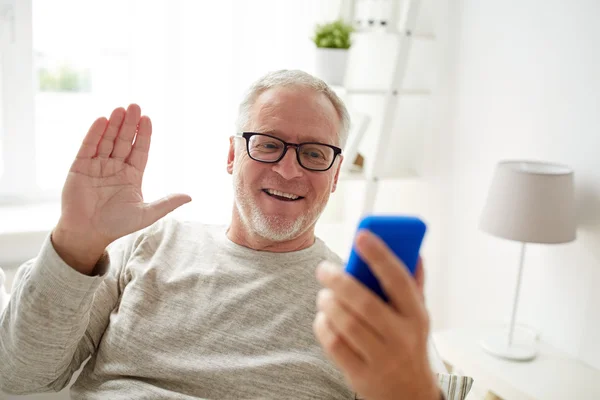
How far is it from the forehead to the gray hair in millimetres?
17

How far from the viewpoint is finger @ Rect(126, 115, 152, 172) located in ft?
3.95

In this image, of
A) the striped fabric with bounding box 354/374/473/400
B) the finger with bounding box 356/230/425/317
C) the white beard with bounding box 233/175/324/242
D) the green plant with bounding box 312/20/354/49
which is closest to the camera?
the finger with bounding box 356/230/425/317

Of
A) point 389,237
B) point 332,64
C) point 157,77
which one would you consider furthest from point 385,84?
point 389,237

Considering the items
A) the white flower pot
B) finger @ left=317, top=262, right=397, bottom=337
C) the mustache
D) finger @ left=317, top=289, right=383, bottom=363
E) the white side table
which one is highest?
the white flower pot

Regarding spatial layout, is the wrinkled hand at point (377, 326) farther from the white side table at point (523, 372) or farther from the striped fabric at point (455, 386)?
the white side table at point (523, 372)

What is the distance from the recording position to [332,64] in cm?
243

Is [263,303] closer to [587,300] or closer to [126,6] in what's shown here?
[587,300]

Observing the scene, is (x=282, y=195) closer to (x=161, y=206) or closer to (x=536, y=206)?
(x=161, y=206)

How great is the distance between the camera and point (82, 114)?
2.74 meters

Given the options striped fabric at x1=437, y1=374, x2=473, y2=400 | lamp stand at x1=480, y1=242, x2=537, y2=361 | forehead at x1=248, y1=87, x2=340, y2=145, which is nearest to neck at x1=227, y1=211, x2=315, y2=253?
forehead at x1=248, y1=87, x2=340, y2=145

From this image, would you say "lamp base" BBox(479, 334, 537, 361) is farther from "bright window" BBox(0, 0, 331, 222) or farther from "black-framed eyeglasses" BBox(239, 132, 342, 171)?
"bright window" BBox(0, 0, 331, 222)

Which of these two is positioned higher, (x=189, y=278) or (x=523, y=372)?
(x=189, y=278)

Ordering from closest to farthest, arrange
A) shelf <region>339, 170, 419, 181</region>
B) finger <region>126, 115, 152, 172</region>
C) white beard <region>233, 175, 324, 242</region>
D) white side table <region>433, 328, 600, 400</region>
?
finger <region>126, 115, 152, 172</region>, white beard <region>233, 175, 324, 242</region>, white side table <region>433, 328, 600, 400</region>, shelf <region>339, 170, 419, 181</region>

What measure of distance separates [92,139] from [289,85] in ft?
1.75
